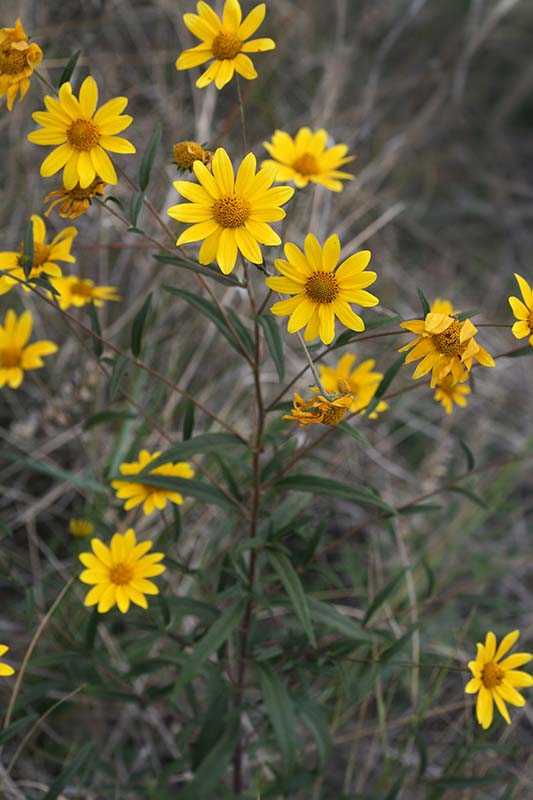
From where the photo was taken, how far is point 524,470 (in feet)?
10.0

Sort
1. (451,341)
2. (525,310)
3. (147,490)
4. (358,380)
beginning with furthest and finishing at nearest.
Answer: (358,380), (147,490), (525,310), (451,341)

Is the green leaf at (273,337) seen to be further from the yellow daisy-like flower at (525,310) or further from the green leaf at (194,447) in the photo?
the yellow daisy-like flower at (525,310)

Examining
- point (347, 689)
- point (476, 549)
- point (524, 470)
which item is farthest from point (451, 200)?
point (347, 689)

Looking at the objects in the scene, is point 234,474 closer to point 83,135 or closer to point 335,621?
point 335,621

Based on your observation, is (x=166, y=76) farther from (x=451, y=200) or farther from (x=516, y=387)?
(x=516, y=387)

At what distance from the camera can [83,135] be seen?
1.31m

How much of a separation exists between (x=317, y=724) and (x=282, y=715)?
0.53ft

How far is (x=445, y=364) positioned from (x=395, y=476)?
182 centimetres

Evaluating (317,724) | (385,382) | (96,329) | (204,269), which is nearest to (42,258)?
(96,329)

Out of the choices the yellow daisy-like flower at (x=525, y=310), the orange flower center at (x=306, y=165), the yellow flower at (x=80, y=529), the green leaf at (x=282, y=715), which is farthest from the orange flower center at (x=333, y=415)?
the yellow flower at (x=80, y=529)

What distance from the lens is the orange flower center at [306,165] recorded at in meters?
1.82

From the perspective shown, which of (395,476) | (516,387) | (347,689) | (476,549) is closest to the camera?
(347,689)

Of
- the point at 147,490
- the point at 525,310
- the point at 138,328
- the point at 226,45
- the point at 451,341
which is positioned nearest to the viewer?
the point at 451,341

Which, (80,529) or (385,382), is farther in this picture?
(80,529)
